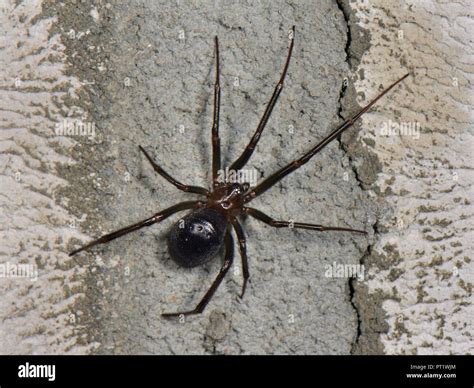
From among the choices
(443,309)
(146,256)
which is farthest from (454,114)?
(146,256)

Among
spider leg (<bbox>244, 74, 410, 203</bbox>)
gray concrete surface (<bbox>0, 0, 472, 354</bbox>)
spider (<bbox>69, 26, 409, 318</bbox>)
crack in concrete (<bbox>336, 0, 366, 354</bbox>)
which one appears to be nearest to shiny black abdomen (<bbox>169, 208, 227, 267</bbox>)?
spider (<bbox>69, 26, 409, 318</bbox>)

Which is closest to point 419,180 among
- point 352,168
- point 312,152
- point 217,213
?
point 352,168

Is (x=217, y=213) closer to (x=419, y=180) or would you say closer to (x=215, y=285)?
(x=215, y=285)

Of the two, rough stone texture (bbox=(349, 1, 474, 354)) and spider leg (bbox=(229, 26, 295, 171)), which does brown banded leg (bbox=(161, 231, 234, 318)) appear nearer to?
spider leg (bbox=(229, 26, 295, 171))

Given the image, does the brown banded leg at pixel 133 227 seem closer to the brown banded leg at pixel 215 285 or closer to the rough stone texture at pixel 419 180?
the brown banded leg at pixel 215 285

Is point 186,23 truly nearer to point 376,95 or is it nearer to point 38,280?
point 376,95
